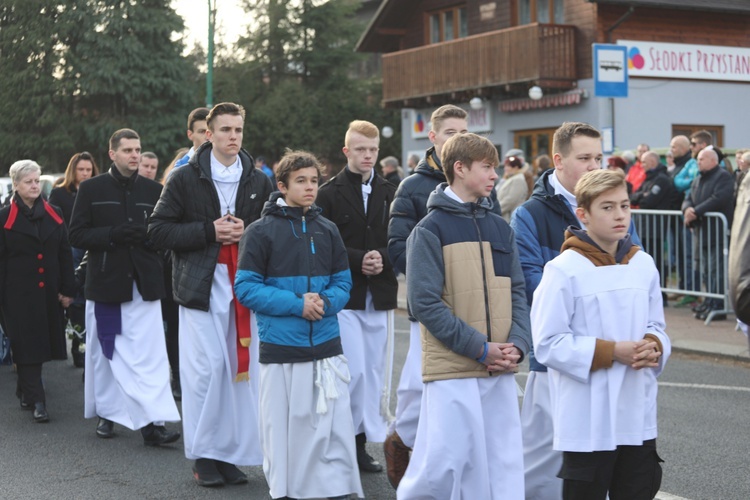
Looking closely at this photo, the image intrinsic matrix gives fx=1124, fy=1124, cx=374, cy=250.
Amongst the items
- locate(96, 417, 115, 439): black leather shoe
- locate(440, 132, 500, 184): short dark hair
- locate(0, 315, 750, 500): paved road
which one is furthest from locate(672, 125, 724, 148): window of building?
locate(440, 132, 500, 184): short dark hair

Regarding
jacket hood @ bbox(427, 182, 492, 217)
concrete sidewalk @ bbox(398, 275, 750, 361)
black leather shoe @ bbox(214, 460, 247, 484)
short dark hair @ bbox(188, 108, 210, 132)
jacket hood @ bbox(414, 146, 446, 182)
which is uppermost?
short dark hair @ bbox(188, 108, 210, 132)

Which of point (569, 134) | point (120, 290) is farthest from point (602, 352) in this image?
point (120, 290)

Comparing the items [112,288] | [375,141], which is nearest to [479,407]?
[375,141]

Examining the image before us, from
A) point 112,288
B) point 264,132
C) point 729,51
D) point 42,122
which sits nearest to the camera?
point 112,288

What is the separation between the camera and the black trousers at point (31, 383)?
8961mm

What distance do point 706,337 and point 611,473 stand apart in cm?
823

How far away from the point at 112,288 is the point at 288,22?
42.8 meters

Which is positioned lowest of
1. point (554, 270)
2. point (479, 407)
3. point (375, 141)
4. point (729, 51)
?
point (479, 407)

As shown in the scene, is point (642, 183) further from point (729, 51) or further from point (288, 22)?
point (288, 22)

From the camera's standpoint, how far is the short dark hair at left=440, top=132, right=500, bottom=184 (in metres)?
5.20

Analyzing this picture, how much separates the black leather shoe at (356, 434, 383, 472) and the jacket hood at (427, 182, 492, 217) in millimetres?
2262

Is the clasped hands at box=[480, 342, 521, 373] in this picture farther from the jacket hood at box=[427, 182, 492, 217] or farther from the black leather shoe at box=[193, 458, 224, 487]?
the black leather shoe at box=[193, 458, 224, 487]

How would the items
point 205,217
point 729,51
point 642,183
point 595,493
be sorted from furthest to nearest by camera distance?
1. point 729,51
2. point 642,183
3. point 205,217
4. point 595,493

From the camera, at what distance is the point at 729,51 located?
31.0m
